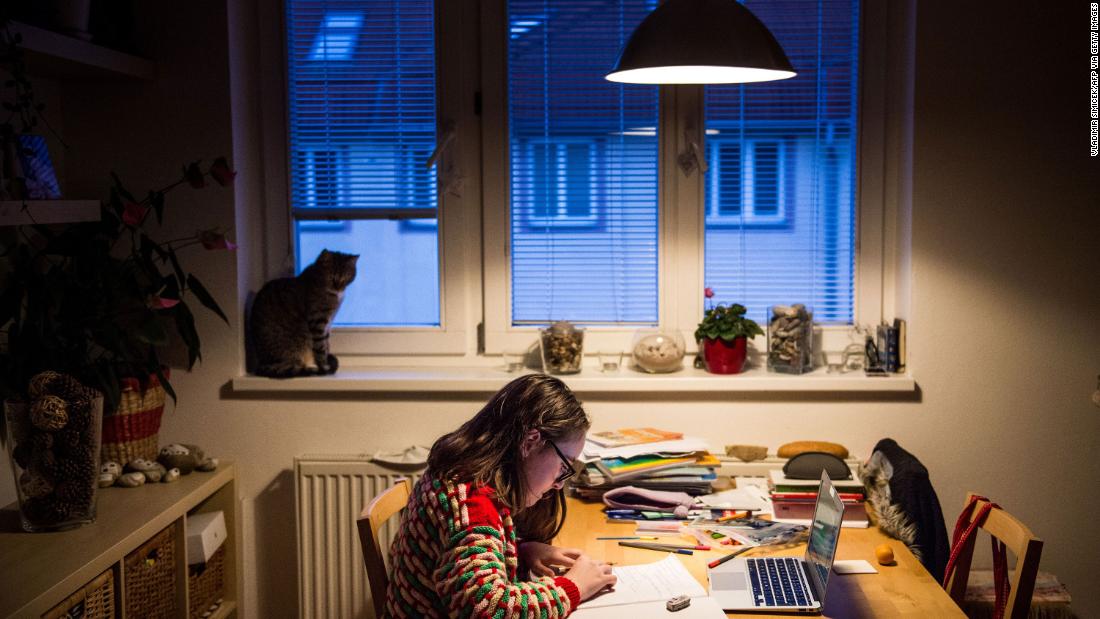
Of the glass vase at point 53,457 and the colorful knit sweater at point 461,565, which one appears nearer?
the colorful knit sweater at point 461,565

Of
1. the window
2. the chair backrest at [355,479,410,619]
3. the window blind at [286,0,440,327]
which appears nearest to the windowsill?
the window blind at [286,0,440,327]

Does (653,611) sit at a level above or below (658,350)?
below

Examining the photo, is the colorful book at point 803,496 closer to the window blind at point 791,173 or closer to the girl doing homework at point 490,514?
the girl doing homework at point 490,514

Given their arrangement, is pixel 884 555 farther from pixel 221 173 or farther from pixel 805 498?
pixel 221 173

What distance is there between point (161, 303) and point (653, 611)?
1.70 meters

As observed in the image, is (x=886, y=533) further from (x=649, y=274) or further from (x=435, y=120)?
(x=435, y=120)

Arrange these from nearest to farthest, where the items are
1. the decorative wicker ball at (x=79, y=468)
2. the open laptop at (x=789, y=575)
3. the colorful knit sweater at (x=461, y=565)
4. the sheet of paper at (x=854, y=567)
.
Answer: the colorful knit sweater at (x=461, y=565) < the open laptop at (x=789, y=575) < the sheet of paper at (x=854, y=567) < the decorative wicker ball at (x=79, y=468)

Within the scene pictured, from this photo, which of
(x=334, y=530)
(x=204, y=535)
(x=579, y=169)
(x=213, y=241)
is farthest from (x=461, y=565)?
(x=579, y=169)

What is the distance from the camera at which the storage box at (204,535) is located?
2.83 metres

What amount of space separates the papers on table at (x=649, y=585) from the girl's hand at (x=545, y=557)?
97 mm

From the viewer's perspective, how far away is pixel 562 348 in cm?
315

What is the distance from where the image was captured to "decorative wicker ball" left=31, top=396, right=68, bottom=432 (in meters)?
2.32

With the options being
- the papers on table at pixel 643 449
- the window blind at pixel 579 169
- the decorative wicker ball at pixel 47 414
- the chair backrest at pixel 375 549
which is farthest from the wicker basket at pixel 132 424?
the papers on table at pixel 643 449

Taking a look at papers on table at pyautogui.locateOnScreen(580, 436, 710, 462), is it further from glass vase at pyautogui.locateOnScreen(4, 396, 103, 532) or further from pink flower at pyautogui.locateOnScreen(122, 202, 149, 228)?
pink flower at pyautogui.locateOnScreen(122, 202, 149, 228)
